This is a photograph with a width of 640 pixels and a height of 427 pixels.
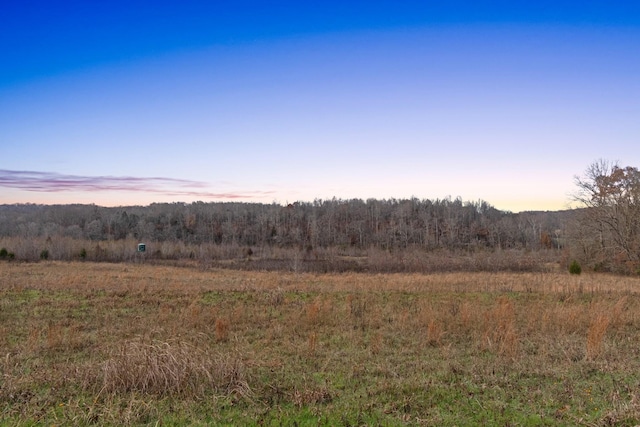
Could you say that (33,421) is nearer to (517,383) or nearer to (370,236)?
(517,383)

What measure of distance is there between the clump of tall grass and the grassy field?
0.06 feet

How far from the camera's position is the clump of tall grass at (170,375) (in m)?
6.07

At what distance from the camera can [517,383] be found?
6.54 meters

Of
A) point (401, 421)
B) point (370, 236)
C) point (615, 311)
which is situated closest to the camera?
point (401, 421)

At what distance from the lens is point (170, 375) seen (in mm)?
6199

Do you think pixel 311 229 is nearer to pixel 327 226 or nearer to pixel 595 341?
pixel 327 226

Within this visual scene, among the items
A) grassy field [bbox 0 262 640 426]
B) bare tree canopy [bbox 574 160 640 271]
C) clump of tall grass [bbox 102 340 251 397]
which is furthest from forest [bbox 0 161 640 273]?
clump of tall grass [bbox 102 340 251 397]

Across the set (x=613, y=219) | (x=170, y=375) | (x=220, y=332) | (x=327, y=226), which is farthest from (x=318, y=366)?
(x=327, y=226)

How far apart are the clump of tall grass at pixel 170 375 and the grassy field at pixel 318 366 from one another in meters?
0.02

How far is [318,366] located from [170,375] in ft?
8.82

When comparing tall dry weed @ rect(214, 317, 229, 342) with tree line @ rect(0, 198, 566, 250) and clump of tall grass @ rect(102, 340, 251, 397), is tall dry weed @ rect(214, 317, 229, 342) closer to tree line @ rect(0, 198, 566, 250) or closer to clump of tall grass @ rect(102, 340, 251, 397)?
clump of tall grass @ rect(102, 340, 251, 397)

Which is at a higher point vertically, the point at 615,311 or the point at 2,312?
the point at 615,311

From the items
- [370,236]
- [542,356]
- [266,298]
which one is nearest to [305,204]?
[370,236]

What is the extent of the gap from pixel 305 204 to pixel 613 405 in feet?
404
